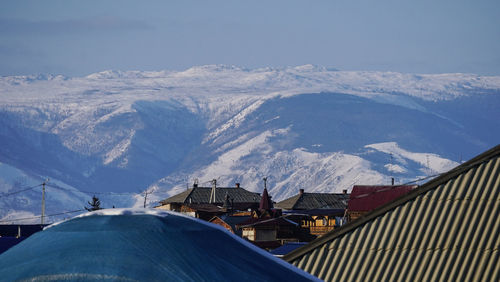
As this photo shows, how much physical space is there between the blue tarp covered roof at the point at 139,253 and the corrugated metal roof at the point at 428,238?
659cm

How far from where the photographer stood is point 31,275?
9.70 meters

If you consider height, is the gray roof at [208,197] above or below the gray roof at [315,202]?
Result: below

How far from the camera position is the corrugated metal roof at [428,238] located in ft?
56.1

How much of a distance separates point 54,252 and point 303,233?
78007 millimetres

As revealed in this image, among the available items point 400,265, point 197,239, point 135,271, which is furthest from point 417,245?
point 135,271

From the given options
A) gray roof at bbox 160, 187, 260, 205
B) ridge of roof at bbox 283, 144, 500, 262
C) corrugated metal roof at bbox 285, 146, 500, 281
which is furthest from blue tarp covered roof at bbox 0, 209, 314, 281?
gray roof at bbox 160, 187, 260, 205

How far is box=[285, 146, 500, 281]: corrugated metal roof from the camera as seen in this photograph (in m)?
17.1

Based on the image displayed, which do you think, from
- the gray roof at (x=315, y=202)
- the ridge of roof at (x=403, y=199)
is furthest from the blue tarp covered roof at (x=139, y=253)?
the gray roof at (x=315, y=202)

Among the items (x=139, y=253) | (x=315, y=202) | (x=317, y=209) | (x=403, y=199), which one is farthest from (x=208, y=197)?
(x=139, y=253)

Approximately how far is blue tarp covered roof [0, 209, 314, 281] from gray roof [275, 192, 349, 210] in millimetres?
115367

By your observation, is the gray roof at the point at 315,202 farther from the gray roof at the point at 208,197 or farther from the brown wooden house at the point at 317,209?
the gray roof at the point at 208,197

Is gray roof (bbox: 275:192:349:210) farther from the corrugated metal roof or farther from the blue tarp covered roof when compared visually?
the blue tarp covered roof

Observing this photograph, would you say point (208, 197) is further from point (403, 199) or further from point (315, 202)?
point (403, 199)

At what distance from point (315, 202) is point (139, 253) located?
120956mm
